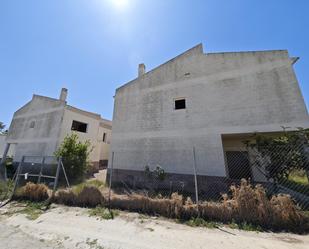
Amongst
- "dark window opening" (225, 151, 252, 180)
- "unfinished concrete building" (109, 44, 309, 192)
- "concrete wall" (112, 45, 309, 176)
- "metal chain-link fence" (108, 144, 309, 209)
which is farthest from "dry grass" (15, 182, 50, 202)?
"dark window opening" (225, 151, 252, 180)

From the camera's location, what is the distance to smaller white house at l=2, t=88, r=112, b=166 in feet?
47.8

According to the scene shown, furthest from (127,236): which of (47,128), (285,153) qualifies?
(47,128)

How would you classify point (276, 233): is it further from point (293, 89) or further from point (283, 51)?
point (283, 51)

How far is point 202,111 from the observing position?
9.15 meters

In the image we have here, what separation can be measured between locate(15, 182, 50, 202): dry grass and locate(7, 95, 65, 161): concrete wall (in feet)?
21.9

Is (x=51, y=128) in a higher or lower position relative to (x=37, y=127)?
lower

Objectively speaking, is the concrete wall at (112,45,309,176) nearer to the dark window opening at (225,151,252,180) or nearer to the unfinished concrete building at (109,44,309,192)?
the unfinished concrete building at (109,44,309,192)

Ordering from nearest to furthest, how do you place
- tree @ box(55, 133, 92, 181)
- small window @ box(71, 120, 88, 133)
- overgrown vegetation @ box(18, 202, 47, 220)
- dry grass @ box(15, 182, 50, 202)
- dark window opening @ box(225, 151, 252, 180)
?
overgrown vegetation @ box(18, 202, 47, 220) < dry grass @ box(15, 182, 50, 202) < dark window opening @ box(225, 151, 252, 180) < tree @ box(55, 133, 92, 181) < small window @ box(71, 120, 88, 133)

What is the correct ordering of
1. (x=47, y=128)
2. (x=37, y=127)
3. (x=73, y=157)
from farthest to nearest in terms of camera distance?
(x=37, y=127) → (x=47, y=128) → (x=73, y=157)

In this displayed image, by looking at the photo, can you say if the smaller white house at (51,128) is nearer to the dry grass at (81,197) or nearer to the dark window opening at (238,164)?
the dry grass at (81,197)

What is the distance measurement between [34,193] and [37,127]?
11.5 m

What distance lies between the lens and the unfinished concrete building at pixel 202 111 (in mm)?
7645

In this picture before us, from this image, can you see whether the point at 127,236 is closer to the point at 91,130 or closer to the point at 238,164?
the point at 238,164

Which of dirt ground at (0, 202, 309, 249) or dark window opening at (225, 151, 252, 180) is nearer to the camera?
dirt ground at (0, 202, 309, 249)
